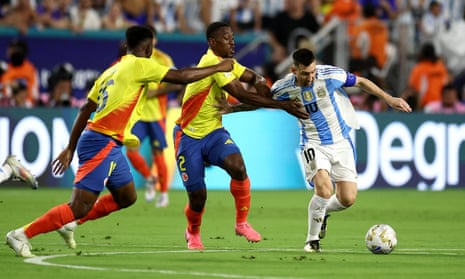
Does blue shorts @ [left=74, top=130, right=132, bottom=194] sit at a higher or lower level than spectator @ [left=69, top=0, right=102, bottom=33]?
lower

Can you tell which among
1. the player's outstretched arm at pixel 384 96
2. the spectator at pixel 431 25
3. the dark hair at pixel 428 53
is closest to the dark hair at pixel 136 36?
the player's outstretched arm at pixel 384 96

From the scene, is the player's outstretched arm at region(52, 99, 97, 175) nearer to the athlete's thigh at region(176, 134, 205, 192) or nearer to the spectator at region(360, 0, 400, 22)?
the athlete's thigh at region(176, 134, 205, 192)

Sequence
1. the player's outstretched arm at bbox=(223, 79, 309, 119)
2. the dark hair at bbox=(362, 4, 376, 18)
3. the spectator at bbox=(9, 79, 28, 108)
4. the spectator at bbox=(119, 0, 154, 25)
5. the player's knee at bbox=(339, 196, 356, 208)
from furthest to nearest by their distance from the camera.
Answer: the dark hair at bbox=(362, 4, 376, 18) → the spectator at bbox=(119, 0, 154, 25) → the spectator at bbox=(9, 79, 28, 108) → the player's knee at bbox=(339, 196, 356, 208) → the player's outstretched arm at bbox=(223, 79, 309, 119)

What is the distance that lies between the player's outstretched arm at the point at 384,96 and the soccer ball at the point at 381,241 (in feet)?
4.20

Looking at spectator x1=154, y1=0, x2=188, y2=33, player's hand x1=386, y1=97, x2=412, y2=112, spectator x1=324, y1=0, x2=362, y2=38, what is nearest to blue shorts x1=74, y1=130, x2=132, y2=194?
player's hand x1=386, y1=97, x2=412, y2=112

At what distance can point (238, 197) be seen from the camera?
13727 mm

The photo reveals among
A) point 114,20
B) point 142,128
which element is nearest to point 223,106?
point 142,128

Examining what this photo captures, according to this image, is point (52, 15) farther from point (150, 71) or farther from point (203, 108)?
point (150, 71)

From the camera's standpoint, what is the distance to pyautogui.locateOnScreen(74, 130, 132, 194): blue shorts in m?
12.0

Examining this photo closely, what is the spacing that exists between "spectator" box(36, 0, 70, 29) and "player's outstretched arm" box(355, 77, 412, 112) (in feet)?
46.6

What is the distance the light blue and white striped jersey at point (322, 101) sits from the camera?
532 inches

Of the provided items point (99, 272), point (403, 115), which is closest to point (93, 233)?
point (99, 272)

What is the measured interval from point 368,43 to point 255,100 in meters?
15.4

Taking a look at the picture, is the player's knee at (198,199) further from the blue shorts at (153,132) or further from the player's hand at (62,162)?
the blue shorts at (153,132)
